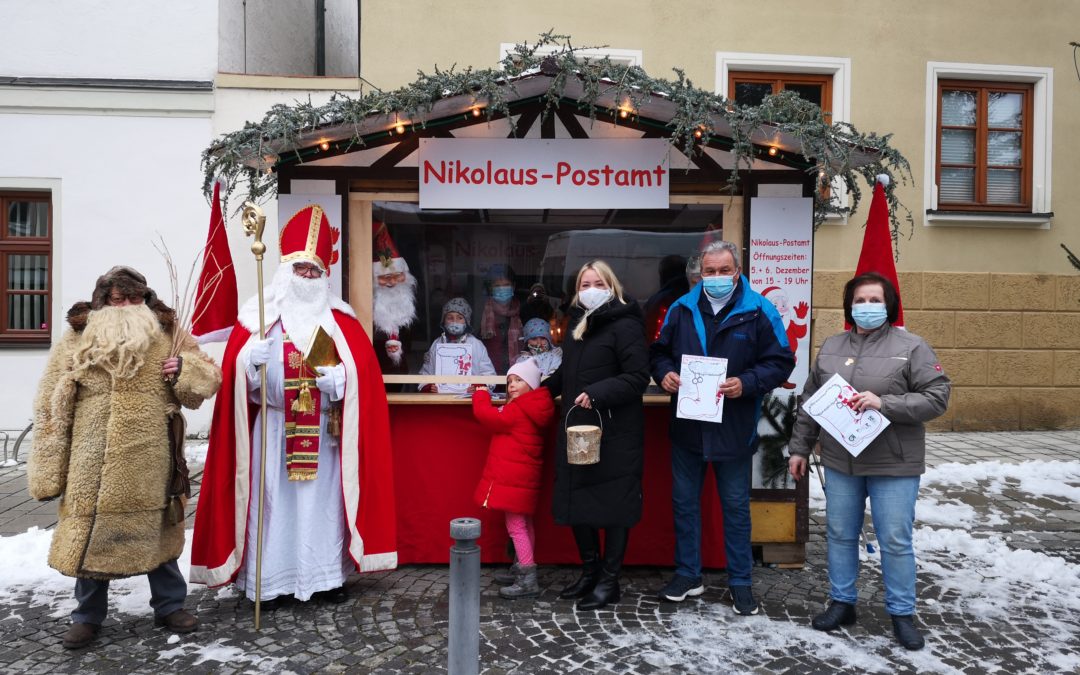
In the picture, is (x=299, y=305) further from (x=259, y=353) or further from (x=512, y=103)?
(x=512, y=103)

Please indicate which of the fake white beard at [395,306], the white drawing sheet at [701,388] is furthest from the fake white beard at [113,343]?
the white drawing sheet at [701,388]

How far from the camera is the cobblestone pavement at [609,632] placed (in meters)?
3.59

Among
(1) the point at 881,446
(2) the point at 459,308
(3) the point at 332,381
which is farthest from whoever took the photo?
(2) the point at 459,308

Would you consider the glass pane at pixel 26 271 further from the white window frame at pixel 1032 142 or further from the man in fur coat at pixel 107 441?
the white window frame at pixel 1032 142

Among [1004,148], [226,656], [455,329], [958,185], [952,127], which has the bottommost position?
[226,656]

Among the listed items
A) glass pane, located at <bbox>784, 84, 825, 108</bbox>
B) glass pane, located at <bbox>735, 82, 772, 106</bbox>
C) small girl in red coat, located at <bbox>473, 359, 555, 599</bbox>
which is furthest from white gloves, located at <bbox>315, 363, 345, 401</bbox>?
glass pane, located at <bbox>784, 84, 825, 108</bbox>

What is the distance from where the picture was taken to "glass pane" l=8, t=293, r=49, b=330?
29.8 feet

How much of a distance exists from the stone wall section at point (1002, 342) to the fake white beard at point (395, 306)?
241 inches

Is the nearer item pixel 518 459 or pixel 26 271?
pixel 518 459

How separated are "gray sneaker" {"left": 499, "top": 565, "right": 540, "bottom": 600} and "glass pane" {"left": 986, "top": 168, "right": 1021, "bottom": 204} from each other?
8.51 meters

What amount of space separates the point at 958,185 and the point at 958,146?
50 cm

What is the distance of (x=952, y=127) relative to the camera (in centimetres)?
980

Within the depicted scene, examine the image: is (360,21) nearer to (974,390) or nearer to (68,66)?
(68,66)

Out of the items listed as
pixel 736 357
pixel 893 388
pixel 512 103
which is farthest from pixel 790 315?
pixel 512 103
